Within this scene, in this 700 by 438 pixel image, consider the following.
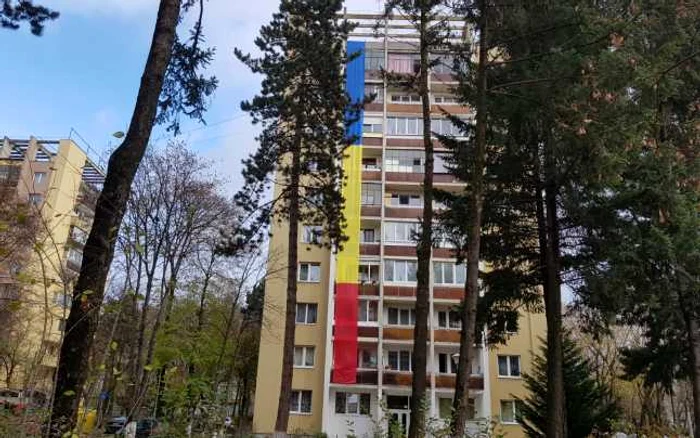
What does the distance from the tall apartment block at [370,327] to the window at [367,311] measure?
0.19 feet

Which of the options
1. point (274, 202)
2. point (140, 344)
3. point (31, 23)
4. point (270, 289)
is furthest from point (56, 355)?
point (270, 289)

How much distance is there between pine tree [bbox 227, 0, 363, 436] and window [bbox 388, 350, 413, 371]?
572 inches

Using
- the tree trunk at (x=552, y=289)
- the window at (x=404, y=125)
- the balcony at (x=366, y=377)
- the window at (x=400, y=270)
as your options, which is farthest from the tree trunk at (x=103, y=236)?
the window at (x=404, y=125)

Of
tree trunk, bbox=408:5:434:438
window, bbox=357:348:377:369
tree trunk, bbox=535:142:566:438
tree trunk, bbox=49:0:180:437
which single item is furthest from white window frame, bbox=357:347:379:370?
tree trunk, bbox=49:0:180:437

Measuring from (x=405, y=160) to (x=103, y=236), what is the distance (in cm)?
3034

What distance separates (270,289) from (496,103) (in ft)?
79.8

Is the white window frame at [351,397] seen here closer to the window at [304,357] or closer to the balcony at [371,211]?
the window at [304,357]

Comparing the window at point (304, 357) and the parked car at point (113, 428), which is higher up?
the window at point (304, 357)

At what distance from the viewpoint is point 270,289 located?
106 feet

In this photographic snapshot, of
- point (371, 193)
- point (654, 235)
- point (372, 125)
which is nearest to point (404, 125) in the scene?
point (372, 125)

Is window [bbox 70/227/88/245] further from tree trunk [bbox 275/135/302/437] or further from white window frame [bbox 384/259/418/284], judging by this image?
white window frame [bbox 384/259/418/284]

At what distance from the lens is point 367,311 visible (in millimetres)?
30359

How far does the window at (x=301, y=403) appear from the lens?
29.0 metres

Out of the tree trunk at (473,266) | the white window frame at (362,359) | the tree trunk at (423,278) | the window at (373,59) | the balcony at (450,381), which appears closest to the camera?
the tree trunk at (473,266)
